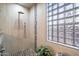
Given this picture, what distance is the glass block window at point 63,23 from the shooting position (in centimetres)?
188

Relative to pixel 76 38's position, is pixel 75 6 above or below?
above

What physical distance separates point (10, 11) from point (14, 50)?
542mm

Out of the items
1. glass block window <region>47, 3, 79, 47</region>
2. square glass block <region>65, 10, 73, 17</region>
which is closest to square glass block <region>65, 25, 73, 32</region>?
glass block window <region>47, 3, 79, 47</region>

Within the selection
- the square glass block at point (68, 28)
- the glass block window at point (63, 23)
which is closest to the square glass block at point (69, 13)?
the glass block window at point (63, 23)

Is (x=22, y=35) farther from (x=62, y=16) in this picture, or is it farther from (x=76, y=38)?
(x=76, y=38)

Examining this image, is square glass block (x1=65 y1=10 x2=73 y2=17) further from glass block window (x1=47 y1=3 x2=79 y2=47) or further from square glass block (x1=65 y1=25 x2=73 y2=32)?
square glass block (x1=65 y1=25 x2=73 y2=32)

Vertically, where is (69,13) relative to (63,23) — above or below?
above

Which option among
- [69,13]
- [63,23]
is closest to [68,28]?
[63,23]

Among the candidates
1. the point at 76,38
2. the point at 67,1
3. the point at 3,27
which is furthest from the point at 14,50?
the point at 67,1

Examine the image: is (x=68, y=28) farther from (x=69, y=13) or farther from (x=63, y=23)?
(x=69, y=13)

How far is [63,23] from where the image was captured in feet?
6.34

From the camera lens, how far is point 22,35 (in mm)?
1961

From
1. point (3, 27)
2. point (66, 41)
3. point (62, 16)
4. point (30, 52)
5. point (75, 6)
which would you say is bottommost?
point (30, 52)

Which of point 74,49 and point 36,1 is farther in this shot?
point 36,1
